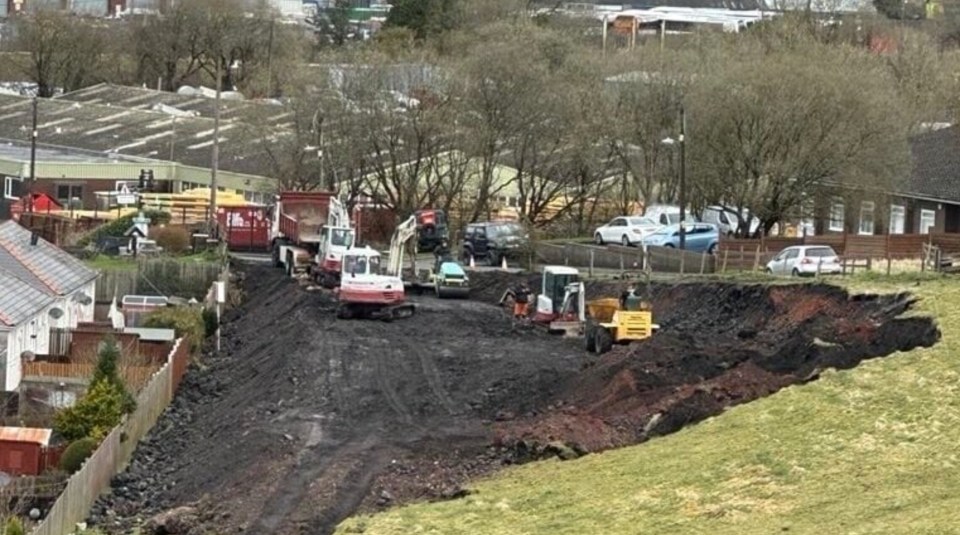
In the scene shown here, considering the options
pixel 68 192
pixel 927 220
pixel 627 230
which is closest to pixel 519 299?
pixel 627 230

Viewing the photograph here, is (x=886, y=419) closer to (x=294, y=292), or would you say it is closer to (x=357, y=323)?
Answer: (x=357, y=323)

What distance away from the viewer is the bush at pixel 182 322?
52.2m

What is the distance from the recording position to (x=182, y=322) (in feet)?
174

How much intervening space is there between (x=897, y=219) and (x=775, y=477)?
150 ft

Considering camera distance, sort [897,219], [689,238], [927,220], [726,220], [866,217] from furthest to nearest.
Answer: [897,219]
[866,217]
[927,220]
[726,220]
[689,238]

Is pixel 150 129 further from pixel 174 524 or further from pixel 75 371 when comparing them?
pixel 174 524

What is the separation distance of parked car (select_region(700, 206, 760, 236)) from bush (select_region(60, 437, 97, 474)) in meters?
35.6

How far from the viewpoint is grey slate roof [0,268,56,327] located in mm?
44809

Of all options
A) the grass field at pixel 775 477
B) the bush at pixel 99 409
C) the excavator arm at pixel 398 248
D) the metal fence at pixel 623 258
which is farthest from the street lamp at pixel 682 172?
the grass field at pixel 775 477

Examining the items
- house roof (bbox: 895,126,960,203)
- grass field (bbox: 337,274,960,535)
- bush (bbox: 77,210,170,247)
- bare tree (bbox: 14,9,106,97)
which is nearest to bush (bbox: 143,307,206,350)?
bush (bbox: 77,210,170,247)

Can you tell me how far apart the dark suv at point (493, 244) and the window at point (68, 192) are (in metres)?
30.5

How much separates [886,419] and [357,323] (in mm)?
24860

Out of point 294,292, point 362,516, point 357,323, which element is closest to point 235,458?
point 362,516

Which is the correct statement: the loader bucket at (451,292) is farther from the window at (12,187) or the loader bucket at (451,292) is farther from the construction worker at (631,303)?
the window at (12,187)
